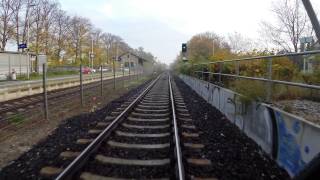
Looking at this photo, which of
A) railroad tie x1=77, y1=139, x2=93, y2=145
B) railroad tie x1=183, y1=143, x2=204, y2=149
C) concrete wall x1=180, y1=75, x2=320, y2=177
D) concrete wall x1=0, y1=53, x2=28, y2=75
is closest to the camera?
concrete wall x1=180, y1=75, x2=320, y2=177

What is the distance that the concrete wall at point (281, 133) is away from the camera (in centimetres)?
514

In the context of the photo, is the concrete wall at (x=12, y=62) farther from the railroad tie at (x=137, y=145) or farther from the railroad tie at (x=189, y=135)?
the railroad tie at (x=137, y=145)

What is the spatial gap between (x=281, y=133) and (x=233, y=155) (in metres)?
1.05

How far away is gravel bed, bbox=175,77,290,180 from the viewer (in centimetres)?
570

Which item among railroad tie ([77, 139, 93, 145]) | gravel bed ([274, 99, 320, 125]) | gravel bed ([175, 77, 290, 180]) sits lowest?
gravel bed ([175, 77, 290, 180])

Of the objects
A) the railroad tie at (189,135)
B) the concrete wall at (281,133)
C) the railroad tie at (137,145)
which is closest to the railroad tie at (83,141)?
the railroad tie at (137,145)

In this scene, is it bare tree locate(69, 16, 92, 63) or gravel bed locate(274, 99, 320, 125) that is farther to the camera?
bare tree locate(69, 16, 92, 63)

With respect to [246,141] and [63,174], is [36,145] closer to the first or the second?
[63,174]

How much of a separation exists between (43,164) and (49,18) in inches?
2435

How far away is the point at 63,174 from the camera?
4973mm

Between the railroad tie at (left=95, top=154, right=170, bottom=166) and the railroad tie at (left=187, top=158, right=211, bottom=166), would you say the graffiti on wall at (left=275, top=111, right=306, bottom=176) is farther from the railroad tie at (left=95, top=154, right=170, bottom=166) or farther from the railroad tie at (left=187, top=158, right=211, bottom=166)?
the railroad tie at (left=95, top=154, right=170, bottom=166)

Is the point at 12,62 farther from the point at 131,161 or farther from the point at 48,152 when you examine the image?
the point at 131,161

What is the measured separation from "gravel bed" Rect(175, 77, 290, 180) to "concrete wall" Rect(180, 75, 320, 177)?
16 cm

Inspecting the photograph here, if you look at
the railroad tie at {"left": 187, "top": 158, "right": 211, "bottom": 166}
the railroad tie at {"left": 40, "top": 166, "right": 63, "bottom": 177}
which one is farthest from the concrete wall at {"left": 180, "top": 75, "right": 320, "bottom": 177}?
the railroad tie at {"left": 40, "top": 166, "right": 63, "bottom": 177}
